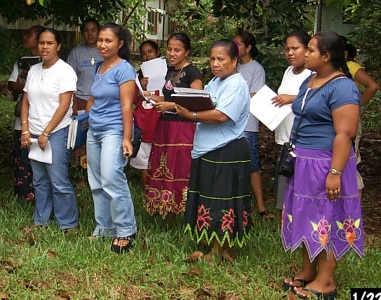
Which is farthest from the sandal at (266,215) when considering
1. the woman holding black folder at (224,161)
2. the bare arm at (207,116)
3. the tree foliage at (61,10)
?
the tree foliage at (61,10)

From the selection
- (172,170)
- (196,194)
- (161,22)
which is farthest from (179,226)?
(161,22)

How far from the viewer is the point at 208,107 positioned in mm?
4523

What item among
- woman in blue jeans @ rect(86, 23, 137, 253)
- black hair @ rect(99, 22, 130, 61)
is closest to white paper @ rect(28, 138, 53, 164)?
woman in blue jeans @ rect(86, 23, 137, 253)

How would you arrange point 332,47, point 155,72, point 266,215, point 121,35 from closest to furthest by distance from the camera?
point 332,47, point 121,35, point 155,72, point 266,215

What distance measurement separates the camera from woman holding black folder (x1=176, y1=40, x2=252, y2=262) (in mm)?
4621

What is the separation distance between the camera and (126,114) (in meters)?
4.89

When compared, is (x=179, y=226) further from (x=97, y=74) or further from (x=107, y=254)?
(x=97, y=74)

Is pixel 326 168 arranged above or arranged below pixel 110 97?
below

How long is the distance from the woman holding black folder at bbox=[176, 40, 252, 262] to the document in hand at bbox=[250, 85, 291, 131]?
1.72ft

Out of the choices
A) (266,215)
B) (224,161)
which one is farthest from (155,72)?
(266,215)

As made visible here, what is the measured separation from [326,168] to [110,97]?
69.0 inches

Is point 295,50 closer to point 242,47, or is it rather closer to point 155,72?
point 242,47

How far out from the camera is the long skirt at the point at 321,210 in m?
4.04

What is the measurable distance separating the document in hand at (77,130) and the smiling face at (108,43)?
56cm
